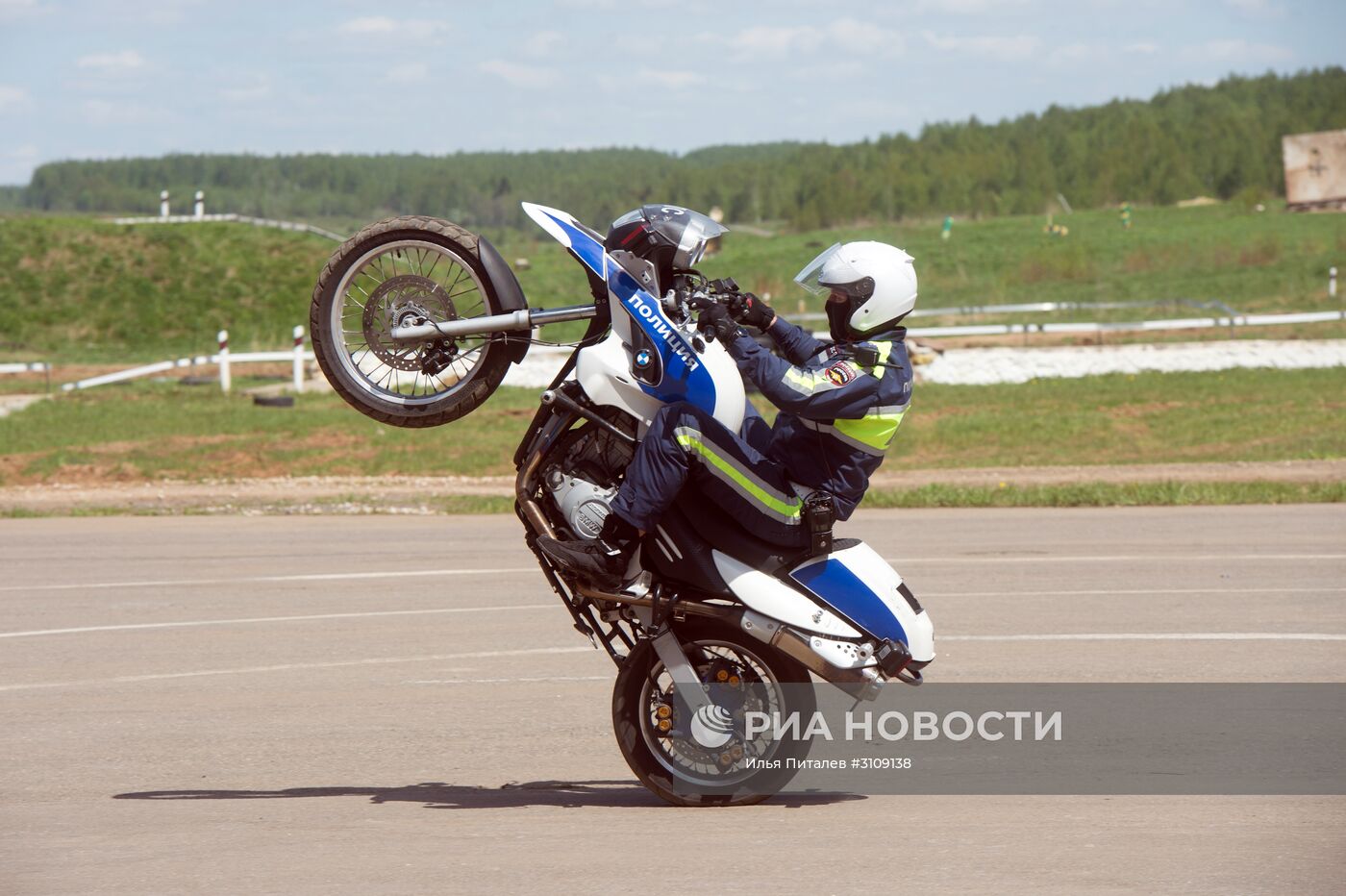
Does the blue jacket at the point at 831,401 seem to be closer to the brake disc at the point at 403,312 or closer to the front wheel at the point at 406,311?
the front wheel at the point at 406,311

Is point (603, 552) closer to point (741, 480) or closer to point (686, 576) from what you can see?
point (686, 576)

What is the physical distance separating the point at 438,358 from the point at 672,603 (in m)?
1.55

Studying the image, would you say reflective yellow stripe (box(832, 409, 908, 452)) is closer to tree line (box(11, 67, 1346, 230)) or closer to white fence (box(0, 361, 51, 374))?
white fence (box(0, 361, 51, 374))

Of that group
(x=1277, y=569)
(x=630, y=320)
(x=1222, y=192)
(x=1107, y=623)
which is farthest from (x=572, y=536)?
(x=1222, y=192)

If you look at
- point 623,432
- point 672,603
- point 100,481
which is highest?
point 623,432

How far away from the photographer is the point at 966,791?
21.6 ft

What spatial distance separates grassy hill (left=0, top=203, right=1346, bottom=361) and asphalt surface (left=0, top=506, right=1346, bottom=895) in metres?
28.7

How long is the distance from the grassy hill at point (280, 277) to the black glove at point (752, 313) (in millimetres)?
35746

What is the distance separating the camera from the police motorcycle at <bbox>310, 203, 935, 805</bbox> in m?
6.20

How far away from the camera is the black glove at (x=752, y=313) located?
19.6 ft

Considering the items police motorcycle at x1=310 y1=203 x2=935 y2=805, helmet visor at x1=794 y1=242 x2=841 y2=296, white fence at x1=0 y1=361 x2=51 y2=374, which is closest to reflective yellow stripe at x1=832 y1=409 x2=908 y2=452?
police motorcycle at x1=310 y1=203 x2=935 y2=805

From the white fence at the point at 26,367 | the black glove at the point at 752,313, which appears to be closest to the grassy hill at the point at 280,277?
the white fence at the point at 26,367

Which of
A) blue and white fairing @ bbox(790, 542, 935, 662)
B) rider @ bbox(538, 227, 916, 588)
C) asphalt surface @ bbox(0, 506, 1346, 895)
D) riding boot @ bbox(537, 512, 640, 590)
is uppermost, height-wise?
rider @ bbox(538, 227, 916, 588)

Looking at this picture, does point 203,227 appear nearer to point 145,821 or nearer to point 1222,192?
point 145,821
